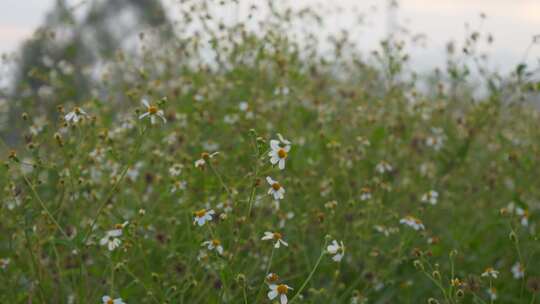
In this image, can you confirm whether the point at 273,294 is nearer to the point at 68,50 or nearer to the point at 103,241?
the point at 103,241

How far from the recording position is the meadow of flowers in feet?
10.5

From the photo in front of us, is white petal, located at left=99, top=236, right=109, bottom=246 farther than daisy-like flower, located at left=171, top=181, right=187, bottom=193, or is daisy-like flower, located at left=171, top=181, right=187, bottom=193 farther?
daisy-like flower, located at left=171, top=181, right=187, bottom=193

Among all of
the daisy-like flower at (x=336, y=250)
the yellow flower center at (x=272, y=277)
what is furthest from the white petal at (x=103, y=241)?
the daisy-like flower at (x=336, y=250)

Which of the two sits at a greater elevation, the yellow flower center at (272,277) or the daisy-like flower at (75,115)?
the daisy-like flower at (75,115)

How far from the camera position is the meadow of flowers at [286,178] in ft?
10.5

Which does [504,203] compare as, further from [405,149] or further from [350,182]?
[350,182]

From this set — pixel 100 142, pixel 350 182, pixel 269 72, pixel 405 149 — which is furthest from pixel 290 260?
pixel 269 72

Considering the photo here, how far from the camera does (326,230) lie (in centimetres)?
355

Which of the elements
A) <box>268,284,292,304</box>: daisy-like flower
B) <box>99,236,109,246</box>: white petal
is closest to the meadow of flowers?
<box>99,236,109,246</box>: white petal

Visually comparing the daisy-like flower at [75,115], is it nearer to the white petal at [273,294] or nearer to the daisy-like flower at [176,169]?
the daisy-like flower at [176,169]

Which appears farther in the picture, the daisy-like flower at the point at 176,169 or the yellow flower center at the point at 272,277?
the daisy-like flower at the point at 176,169

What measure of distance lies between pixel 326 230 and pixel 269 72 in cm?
210

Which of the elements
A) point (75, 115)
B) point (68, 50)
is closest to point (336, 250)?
point (75, 115)

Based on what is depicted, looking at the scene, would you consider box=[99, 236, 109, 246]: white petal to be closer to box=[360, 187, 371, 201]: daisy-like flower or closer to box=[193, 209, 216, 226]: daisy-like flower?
box=[193, 209, 216, 226]: daisy-like flower
